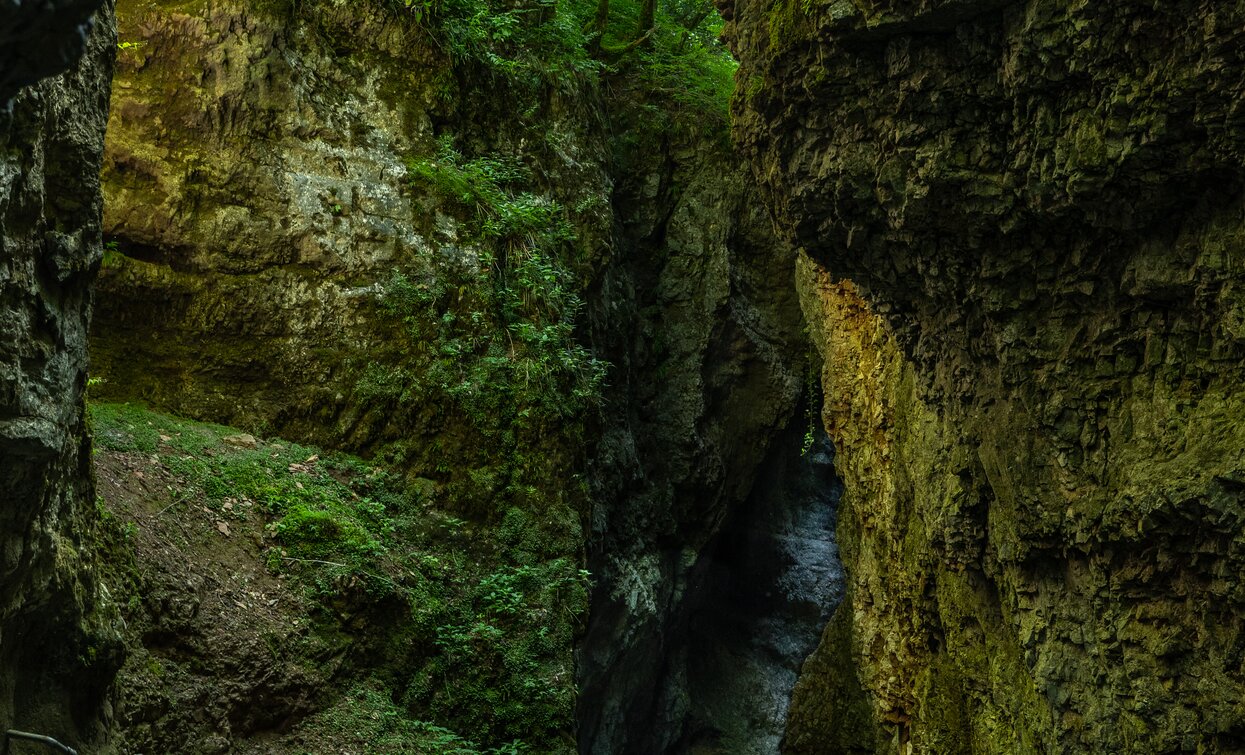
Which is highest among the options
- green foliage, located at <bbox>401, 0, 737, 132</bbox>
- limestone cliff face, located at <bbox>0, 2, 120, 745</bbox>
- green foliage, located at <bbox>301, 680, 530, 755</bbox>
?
green foliage, located at <bbox>401, 0, 737, 132</bbox>

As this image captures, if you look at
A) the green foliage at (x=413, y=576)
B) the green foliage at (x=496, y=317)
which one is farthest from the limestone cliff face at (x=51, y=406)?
the green foliage at (x=496, y=317)

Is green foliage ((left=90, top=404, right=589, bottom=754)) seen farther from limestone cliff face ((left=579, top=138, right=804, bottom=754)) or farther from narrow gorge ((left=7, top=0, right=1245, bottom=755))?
limestone cliff face ((left=579, top=138, right=804, bottom=754))

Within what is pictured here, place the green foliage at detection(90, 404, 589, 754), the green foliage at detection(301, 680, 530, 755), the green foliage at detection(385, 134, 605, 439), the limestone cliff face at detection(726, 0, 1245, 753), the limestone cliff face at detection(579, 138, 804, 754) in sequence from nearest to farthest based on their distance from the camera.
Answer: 1. the limestone cliff face at detection(726, 0, 1245, 753)
2. the green foliage at detection(301, 680, 530, 755)
3. the green foliage at detection(90, 404, 589, 754)
4. the green foliage at detection(385, 134, 605, 439)
5. the limestone cliff face at detection(579, 138, 804, 754)

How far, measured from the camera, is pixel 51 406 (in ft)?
9.75

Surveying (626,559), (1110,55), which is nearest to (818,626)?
(626,559)

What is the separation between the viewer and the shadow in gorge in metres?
16.3

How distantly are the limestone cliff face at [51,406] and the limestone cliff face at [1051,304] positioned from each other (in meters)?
4.75

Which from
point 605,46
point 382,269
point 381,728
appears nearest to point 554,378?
point 382,269

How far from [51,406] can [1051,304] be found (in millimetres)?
5998

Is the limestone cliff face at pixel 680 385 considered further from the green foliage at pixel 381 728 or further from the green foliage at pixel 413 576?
the green foliage at pixel 381 728

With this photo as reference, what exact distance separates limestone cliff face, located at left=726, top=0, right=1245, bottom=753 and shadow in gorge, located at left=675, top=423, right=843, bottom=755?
7.47m

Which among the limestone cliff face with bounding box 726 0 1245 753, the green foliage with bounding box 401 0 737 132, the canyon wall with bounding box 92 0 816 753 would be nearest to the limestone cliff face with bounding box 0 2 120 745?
the limestone cliff face with bounding box 726 0 1245 753

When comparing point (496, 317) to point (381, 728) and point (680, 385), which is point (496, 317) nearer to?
point (381, 728)

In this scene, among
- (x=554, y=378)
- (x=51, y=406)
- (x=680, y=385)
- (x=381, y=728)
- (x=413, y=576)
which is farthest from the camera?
(x=680, y=385)
